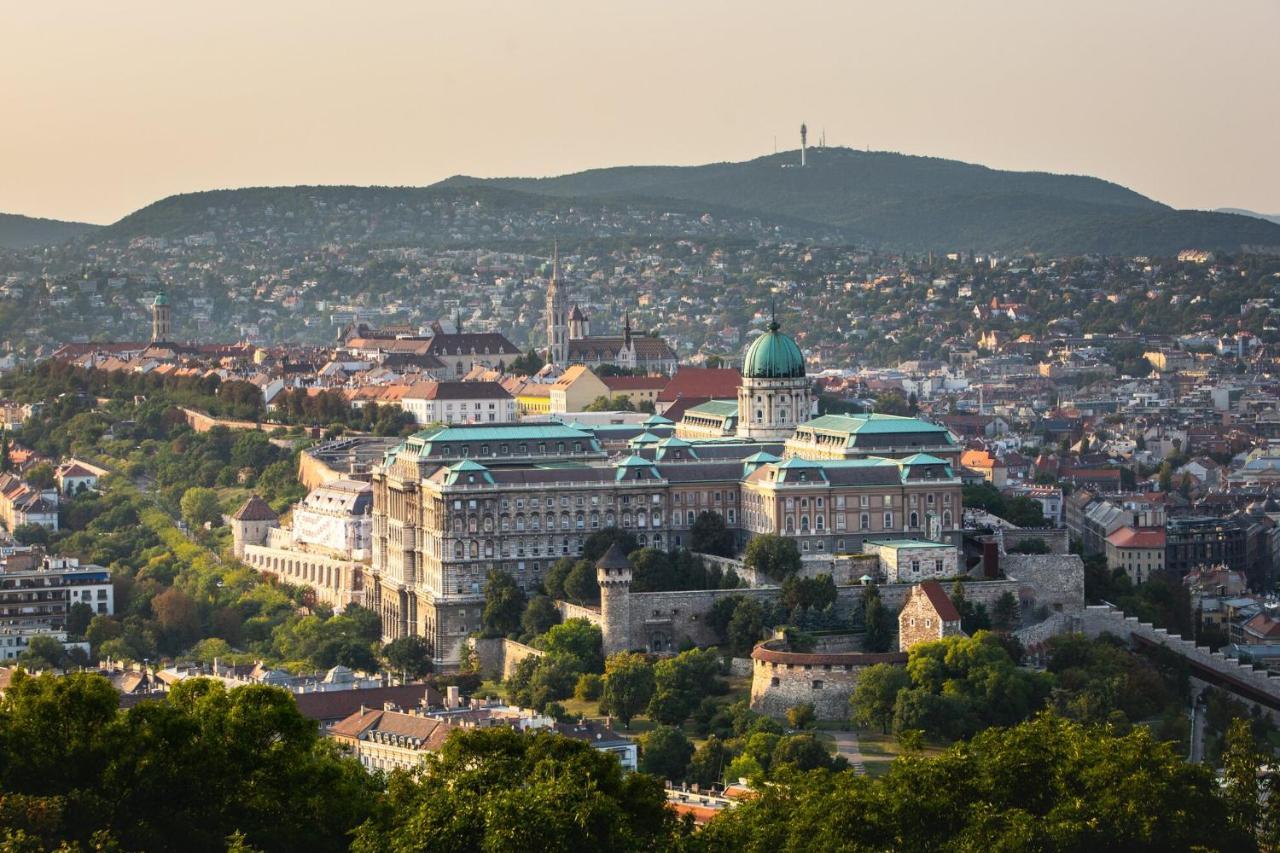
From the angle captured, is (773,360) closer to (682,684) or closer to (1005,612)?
(1005,612)

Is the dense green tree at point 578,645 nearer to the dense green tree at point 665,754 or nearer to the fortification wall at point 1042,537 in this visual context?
the dense green tree at point 665,754

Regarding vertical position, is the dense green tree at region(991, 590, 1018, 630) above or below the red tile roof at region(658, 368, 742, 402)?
below

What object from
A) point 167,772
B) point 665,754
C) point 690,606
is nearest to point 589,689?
point 690,606

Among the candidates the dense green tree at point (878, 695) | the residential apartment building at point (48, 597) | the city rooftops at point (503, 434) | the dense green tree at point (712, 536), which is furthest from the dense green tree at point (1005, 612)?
the residential apartment building at point (48, 597)

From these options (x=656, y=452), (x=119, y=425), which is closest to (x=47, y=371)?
(x=119, y=425)

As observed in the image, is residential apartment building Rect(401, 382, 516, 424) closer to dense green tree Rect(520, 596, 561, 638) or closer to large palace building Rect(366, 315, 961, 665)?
large palace building Rect(366, 315, 961, 665)

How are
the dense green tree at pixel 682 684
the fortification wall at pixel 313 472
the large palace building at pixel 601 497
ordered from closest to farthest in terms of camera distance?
the dense green tree at pixel 682 684, the large palace building at pixel 601 497, the fortification wall at pixel 313 472

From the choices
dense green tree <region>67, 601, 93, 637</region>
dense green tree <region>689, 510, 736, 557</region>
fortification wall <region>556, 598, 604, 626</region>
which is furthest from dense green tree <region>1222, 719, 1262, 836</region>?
dense green tree <region>67, 601, 93, 637</region>
